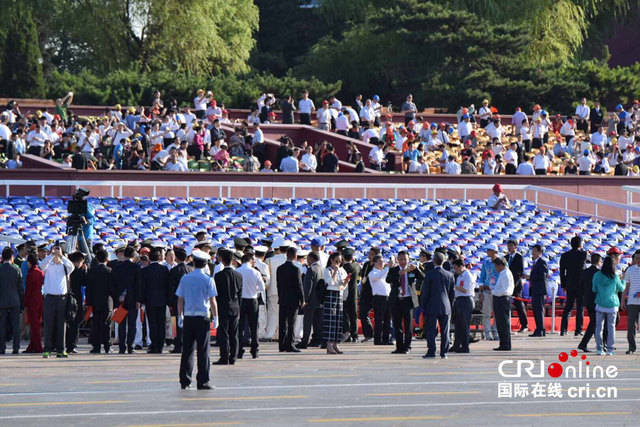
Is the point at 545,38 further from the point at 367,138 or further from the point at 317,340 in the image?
the point at 317,340

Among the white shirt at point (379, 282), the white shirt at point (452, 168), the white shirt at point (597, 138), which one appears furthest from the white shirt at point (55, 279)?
the white shirt at point (597, 138)

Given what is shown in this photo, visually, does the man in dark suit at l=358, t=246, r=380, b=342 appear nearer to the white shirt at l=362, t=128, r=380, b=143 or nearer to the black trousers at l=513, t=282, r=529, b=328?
the black trousers at l=513, t=282, r=529, b=328

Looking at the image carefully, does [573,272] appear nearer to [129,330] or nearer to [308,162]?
[129,330]

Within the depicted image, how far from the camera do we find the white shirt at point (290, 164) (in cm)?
3862

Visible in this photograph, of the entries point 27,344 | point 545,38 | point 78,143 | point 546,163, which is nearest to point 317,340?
point 27,344

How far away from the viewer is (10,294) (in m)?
22.9

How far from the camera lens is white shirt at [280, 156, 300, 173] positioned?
3862cm

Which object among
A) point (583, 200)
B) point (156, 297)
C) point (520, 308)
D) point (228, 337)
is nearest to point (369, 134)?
point (583, 200)

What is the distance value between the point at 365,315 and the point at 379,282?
1221 millimetres

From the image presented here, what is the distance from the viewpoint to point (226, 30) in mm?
61594

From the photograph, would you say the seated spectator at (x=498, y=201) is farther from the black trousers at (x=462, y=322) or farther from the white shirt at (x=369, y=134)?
the black trousers at (x=462, y=322)

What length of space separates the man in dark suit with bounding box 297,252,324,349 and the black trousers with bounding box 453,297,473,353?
7.26 ft

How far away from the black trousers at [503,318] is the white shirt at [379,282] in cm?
183

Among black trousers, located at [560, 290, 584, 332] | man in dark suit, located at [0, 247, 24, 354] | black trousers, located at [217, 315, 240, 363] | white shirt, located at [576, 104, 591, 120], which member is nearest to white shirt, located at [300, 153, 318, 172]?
black trousers, located at [560, 290, 584, 332]
